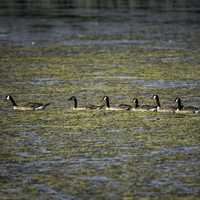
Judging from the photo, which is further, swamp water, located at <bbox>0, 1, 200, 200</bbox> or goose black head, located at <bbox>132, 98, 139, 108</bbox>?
goose black head, located at <bbox>132, 98, 139, 108</bbox>

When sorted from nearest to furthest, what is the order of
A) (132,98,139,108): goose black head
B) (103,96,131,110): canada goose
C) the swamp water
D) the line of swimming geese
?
the swamp water → the line of swimming geese → (103,96,131,110): canada goose → (132,98,139,108): goose black head

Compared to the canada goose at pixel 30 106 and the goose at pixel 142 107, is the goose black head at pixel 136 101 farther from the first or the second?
the canada goose at pixel 30 106

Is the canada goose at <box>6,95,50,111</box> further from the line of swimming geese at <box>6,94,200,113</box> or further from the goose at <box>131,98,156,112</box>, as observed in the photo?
the goose at <box>131,98,156,112</box>

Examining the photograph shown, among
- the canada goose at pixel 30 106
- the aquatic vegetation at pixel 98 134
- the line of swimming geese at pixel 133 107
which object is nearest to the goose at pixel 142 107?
the line of swimming geese at pixel 133 107

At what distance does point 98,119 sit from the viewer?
23.0 m

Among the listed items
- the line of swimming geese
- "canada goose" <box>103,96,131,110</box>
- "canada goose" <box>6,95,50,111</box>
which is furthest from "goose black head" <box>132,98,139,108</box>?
"canada goose" <box>6,95,50,111</box>

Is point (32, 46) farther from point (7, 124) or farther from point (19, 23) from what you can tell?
point (7, 124)

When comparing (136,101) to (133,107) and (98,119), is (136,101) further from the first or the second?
(98,119)

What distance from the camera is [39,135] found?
20.7 metres

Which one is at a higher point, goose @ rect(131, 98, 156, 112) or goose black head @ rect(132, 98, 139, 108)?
goose black head @ rect(132, 98, 139, 108)

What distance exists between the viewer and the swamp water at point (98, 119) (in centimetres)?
1617

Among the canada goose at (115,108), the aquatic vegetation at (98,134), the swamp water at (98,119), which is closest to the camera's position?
the aquatic vegetation at (98,134)

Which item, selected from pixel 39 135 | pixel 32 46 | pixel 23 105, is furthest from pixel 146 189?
pixel 32 46

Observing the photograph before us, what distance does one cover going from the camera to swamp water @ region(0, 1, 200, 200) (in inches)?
637
